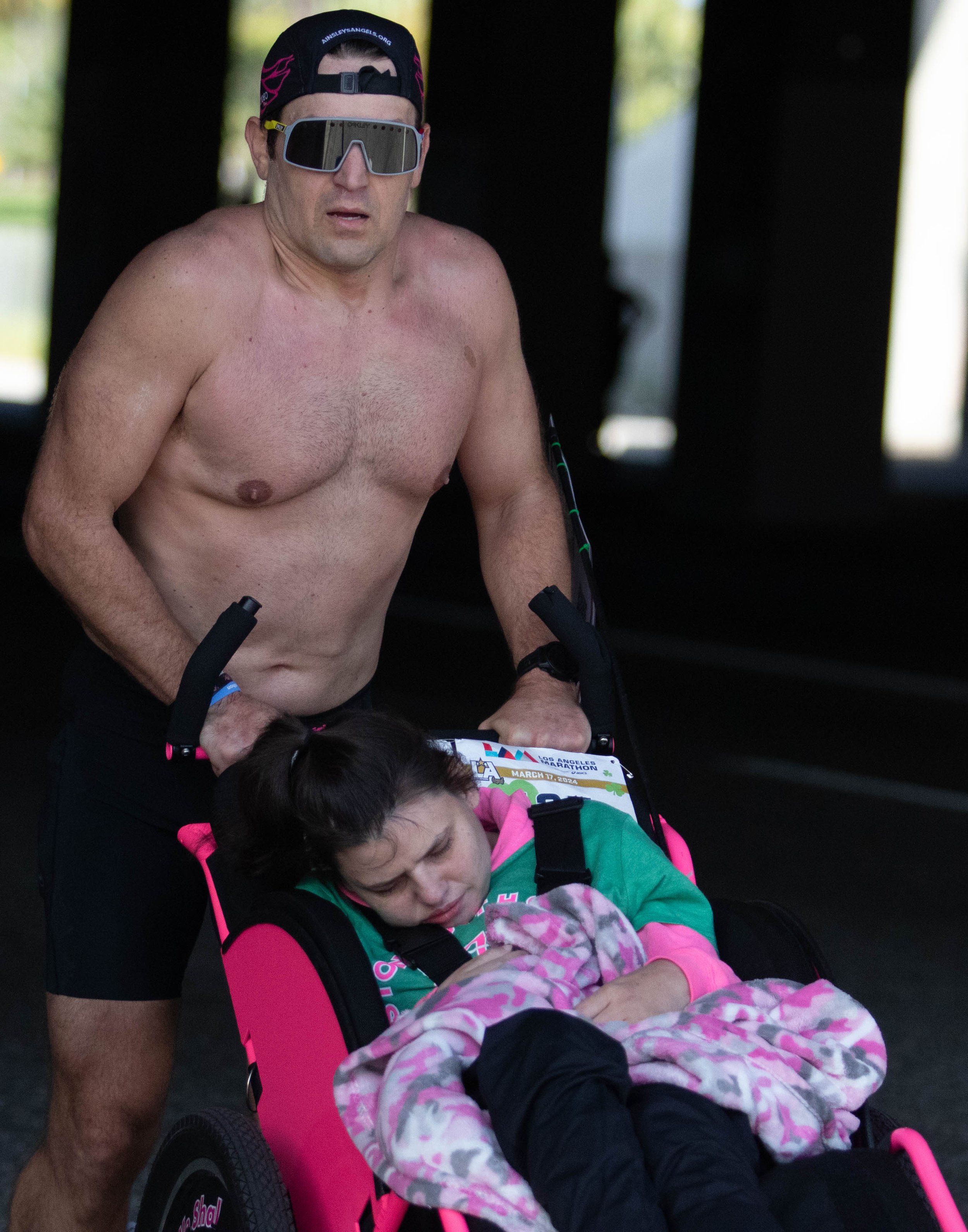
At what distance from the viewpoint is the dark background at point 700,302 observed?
1120 centimetres

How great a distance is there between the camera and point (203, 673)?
2.58 meters

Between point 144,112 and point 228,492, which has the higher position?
point 144,112

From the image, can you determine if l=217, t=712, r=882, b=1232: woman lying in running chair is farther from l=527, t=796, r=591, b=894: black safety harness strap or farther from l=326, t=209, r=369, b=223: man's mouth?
l=326, t=209, r=369, b=223: man's mouth

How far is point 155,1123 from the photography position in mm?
2922

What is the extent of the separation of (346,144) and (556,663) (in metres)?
0.96

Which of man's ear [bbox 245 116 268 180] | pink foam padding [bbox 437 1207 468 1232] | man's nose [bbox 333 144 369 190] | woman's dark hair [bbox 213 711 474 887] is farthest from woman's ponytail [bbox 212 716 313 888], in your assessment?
man's ear [bbox 245 116 268 180]

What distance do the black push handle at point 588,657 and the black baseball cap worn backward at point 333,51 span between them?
2.79 ft

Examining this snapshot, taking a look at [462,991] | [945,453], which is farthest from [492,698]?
[945,453]

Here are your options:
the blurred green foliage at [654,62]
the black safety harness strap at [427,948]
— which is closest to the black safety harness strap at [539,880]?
the black safety harness strap at [427,948]

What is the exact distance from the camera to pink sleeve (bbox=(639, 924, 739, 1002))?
234 cm

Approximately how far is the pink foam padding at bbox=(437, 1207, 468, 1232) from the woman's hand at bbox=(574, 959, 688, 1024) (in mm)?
361

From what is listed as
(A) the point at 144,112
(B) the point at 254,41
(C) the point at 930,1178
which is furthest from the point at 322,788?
(B) the point at 254,41

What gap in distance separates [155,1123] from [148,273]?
1.47 m

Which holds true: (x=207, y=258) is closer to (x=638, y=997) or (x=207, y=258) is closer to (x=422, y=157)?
(x=422, y=157)
